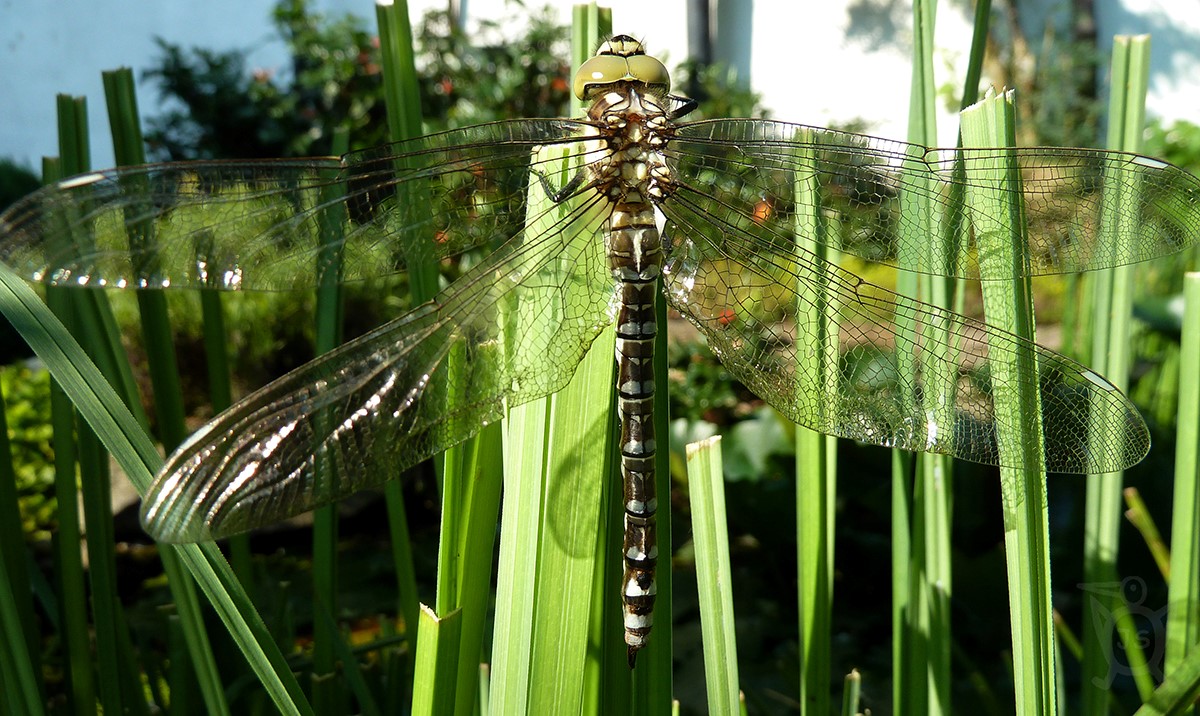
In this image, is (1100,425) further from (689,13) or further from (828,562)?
(689,13)

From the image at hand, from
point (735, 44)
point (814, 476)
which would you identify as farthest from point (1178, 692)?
point (735, 44)

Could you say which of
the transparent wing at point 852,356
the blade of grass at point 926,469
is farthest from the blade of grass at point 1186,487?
the blade of grass at point 926,469

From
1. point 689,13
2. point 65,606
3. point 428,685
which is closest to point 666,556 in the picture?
point 428,685

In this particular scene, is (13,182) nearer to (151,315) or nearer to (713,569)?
(151,315)

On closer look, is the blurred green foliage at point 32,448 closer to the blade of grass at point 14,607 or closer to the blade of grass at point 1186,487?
the blade of grass at point 14,607

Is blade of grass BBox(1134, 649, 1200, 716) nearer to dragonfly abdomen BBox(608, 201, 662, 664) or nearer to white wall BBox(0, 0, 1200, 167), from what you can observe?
dragonfly abdomen BBox(608, 201, 662, 664)

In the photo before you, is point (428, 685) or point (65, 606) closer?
point (428, 685)

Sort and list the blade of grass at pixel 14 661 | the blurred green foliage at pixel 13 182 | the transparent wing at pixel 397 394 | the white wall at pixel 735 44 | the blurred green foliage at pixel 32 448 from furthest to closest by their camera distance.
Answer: the white wall at pixel 735 44
the blurred green foliage at pixel 13 182
the blurred green foliage at pixel 32 448
the blade of grass at pixel 14 661
the transparent wing at pixel 397 394
